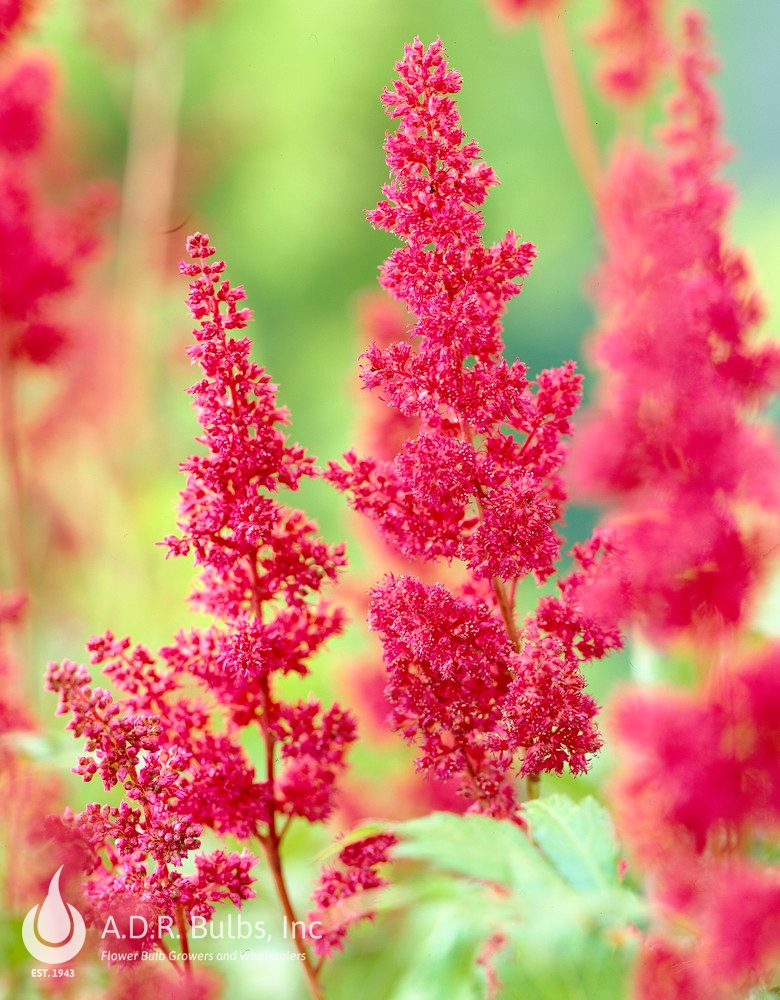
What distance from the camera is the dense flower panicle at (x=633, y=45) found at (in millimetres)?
817

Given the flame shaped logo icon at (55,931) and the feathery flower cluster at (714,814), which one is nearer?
the feathery flower cluster at (714,814)

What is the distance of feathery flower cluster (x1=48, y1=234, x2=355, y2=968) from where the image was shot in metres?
0.47

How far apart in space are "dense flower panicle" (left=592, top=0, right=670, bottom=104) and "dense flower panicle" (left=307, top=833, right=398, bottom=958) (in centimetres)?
59

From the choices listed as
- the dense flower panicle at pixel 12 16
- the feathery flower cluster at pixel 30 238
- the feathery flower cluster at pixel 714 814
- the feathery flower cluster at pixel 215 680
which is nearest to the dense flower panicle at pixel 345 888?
the feathery flower cluster at pixel 215 680

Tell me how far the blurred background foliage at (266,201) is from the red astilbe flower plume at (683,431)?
67 cm

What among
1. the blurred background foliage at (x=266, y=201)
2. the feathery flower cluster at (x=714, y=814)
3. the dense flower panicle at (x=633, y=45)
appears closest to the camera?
the feathery flower cluster at (x=714, y=814)

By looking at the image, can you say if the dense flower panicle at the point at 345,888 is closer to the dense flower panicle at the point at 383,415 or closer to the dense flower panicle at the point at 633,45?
the dense flower panicle at the point at 383,415

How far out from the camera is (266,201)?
1.58 metres

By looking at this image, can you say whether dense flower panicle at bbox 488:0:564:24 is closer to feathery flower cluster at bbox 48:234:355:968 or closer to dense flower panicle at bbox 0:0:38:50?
dense flower panicle at bbox 0:0:38:50

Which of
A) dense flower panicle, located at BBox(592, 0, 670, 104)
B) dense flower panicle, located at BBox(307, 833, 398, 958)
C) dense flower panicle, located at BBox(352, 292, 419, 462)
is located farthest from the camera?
dense flower panicle, located at BBox(592, 0, 670, 104)

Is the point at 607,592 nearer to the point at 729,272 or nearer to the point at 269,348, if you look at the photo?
the point at 729,272

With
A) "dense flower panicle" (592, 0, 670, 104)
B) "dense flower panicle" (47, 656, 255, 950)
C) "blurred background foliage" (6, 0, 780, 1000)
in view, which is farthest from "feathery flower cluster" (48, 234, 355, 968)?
"blurred background foliage" (6, 0, 780, 1000)

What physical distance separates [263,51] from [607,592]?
1.26 metres

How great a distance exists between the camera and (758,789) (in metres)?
0.40
